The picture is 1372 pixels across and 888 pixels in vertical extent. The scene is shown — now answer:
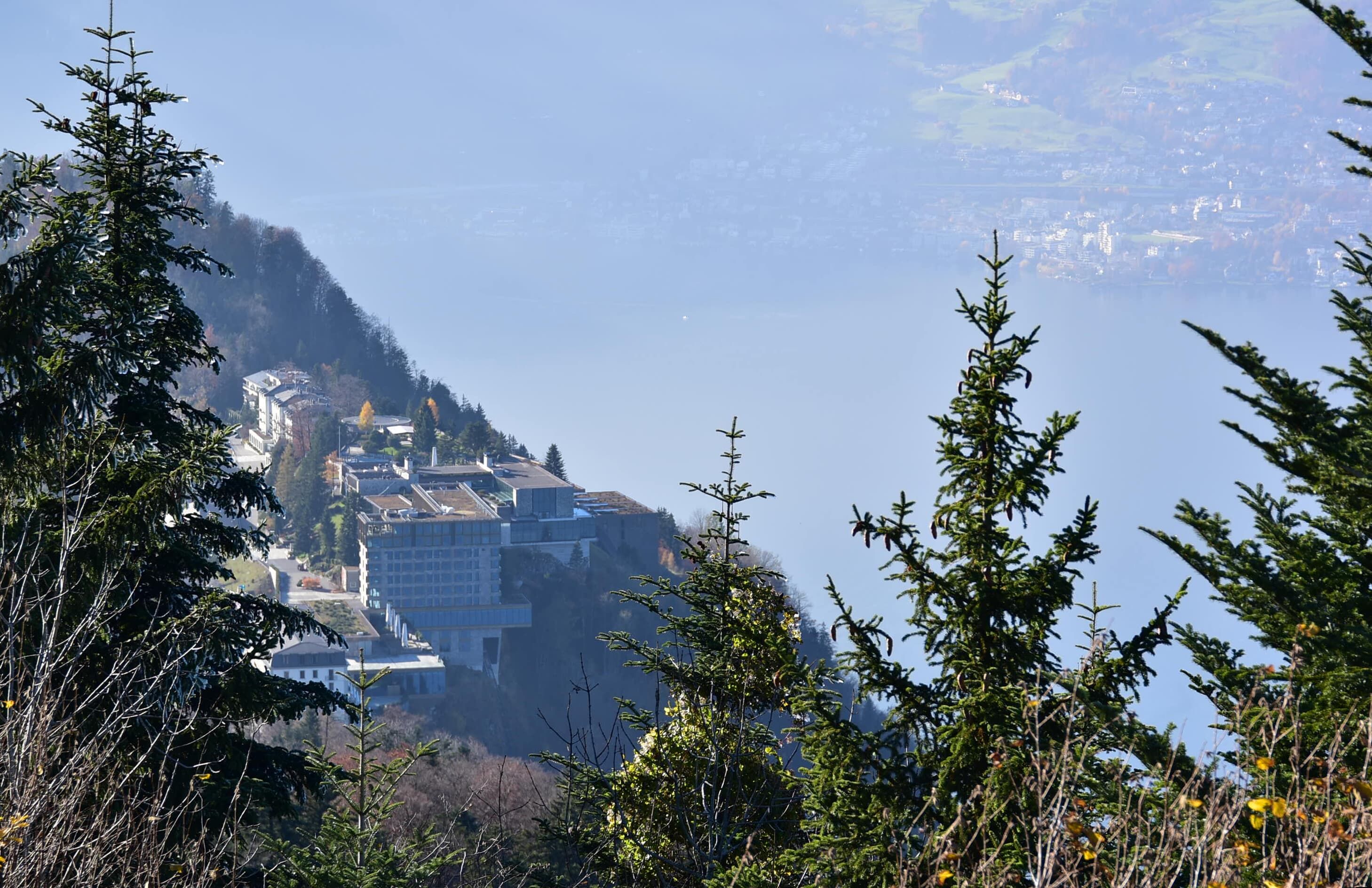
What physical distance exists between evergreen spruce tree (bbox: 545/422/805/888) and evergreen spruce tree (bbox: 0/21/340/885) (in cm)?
126

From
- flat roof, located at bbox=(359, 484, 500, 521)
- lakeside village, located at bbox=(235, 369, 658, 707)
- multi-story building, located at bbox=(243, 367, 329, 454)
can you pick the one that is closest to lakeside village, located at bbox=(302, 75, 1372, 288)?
lakeside village, located at bbox=(235, 369, 658, 707)

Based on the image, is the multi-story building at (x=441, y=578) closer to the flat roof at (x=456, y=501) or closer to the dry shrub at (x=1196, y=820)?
the flat roof at (x=456, y=501)

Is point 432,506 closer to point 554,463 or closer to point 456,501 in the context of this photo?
point 456,501

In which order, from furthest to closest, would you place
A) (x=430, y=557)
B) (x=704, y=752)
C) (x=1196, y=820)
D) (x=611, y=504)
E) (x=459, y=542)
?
(x=611, y=504) → (x=459, y=542) → (x=430, y=557) → (x=704, y=752) → (x=1196, y=820)

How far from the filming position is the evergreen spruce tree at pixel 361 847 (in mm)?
4309

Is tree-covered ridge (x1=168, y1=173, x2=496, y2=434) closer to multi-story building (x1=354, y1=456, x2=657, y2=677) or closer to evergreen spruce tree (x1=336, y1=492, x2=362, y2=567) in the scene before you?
multi-story building (x1=354, y1=456, x2=657, y2=677)

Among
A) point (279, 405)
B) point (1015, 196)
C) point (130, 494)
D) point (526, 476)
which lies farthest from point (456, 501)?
point (1015, 196)

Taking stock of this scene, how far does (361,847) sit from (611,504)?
3815 centimetres

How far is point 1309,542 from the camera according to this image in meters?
3.57

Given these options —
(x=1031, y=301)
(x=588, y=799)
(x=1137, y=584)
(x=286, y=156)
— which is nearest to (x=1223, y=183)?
(x=1031, y=301)

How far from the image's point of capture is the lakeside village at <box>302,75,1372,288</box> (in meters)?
92.4

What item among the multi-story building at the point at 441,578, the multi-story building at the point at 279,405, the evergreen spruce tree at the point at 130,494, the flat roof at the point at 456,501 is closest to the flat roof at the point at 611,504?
the flat roof at the point at 456,501

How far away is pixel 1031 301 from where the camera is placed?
10075 cm

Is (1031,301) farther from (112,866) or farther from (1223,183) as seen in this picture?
(112,866)
